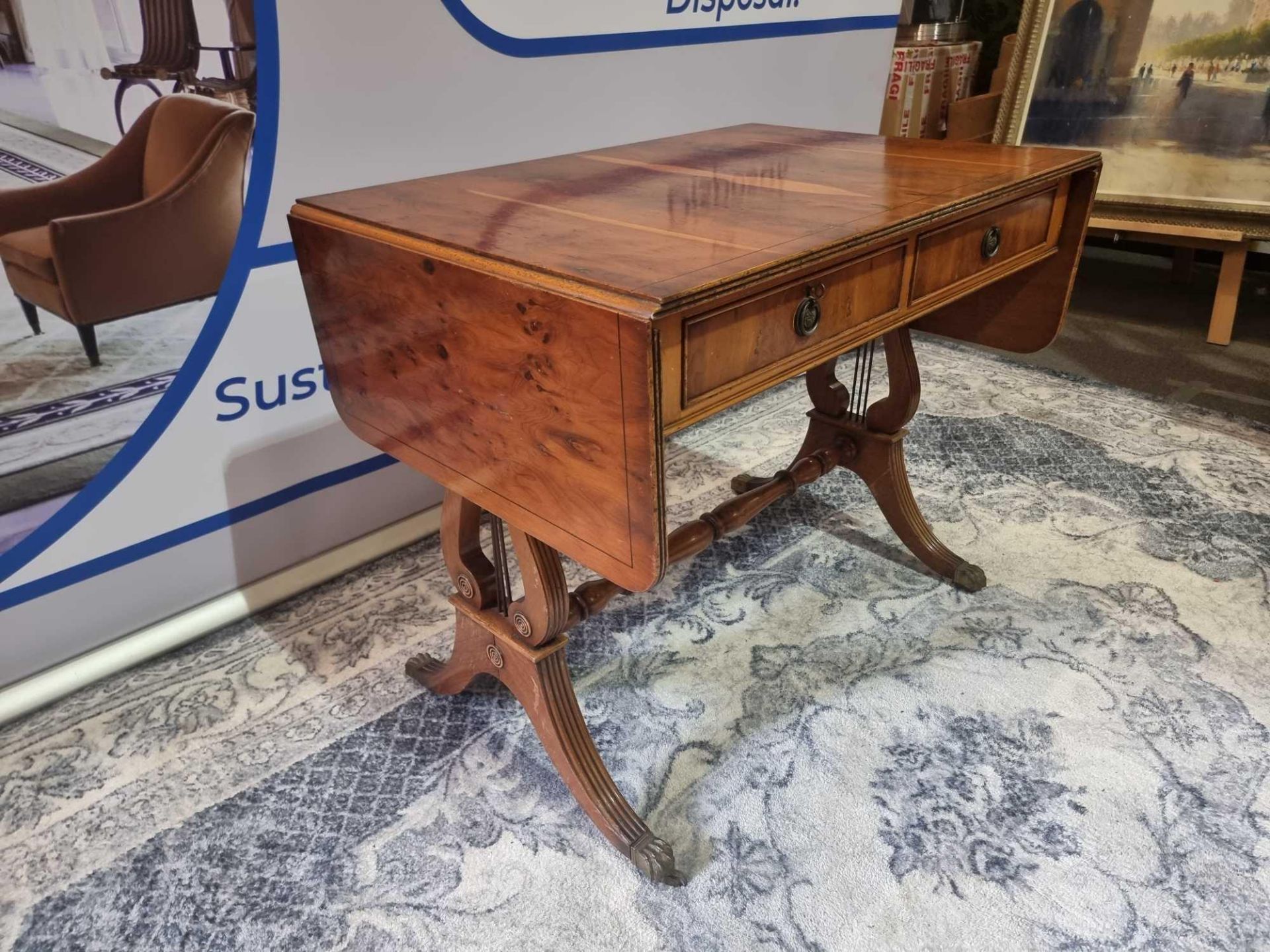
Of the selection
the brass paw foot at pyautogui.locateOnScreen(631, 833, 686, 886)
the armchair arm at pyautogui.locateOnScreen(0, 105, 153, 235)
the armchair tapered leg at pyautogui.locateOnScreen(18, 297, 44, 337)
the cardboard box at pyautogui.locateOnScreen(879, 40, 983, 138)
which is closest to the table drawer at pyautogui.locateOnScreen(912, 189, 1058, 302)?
the brass paw foot at pyautogui.locateOnScreen(631, 833, 686, 886)

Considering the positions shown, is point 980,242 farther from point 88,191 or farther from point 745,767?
point 88,191

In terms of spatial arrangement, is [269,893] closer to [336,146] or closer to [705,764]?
[705,764]

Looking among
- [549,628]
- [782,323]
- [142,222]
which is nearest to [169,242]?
[142,222]

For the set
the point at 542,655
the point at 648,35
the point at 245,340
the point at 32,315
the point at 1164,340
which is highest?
the point at 648,35

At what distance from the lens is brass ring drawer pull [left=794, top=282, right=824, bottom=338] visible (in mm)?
1036

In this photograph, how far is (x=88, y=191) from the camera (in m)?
1.46

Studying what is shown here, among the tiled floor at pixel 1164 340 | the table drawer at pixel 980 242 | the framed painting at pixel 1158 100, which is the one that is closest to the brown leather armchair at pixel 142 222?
the table drawer at pixel 980 242

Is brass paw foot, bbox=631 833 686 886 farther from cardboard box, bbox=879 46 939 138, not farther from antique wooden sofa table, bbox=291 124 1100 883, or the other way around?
cardboard box, bbox=879 46 939 138

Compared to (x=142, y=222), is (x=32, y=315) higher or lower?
lower

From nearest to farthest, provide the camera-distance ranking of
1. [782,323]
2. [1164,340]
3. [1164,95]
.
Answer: [782,323] → [1164,95] → [1164,340]

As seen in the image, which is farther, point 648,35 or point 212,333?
point 648,35

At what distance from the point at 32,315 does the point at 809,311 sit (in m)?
1.24

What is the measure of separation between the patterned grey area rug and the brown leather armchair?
669 millimetres

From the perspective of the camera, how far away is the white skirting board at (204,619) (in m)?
1.57
